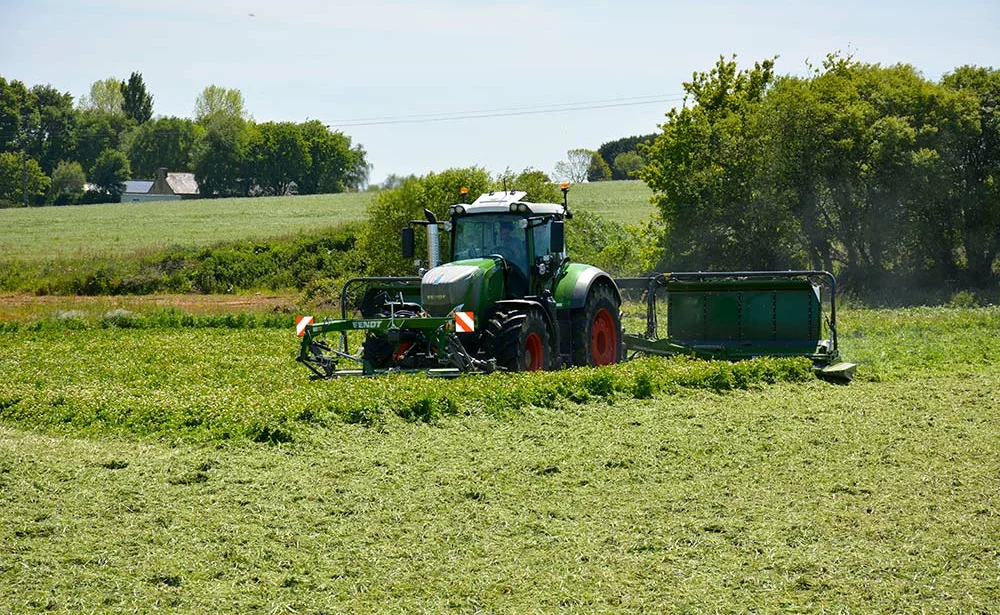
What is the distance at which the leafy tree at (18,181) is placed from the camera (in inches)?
3187

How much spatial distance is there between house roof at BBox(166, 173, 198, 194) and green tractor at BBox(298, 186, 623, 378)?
7592cm

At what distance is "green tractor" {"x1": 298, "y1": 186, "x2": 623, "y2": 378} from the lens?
43.4 feet

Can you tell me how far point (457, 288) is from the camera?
1349 cm

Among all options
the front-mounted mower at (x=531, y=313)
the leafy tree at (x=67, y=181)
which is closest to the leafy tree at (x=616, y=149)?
the leafy tree at (x=67, y=181)

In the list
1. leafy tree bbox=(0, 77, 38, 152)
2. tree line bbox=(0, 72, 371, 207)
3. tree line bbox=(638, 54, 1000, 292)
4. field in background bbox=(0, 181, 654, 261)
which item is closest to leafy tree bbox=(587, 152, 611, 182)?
field in background bbox=(0, 181, 654, 261)

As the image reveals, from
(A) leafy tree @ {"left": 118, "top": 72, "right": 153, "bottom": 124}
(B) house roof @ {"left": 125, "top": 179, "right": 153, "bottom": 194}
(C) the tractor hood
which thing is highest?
(A) leafy tree @ {"left": 118, "top": 72, "right": 153, "bottom": 124}

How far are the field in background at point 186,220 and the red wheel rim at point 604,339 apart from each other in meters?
28.3

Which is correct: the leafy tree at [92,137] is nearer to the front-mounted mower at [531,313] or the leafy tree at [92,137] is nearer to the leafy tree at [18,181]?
the leafy tree at [18,181]

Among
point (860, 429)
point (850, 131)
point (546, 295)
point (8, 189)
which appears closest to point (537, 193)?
point (850, 131)

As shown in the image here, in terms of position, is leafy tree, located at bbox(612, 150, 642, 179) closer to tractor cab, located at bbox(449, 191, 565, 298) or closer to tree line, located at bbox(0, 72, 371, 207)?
tree line, located at bbox(0, 72, 371, 207)

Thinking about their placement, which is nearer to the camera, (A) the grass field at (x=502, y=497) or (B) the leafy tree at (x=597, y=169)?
(A) the grass field at (x=502, y=497)

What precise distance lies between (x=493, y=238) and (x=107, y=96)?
114 metres

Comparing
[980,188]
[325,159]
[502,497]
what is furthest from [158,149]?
[502,497]

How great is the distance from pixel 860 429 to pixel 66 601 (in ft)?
24.4
